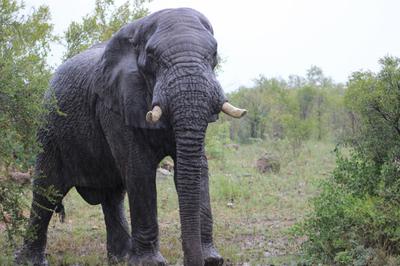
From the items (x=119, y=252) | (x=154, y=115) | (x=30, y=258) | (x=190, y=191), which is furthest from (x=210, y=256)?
(x=30, y=258)

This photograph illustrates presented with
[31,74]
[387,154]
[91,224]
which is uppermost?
[31,74]

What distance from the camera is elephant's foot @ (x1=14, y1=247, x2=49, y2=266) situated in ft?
23.3

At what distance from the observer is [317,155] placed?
21.9 metres

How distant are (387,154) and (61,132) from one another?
336 centimetres

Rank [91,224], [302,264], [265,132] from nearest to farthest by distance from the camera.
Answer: [302,264], [91,224], [265,132]

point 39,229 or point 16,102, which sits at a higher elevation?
point 16,102

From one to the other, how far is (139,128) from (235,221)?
4.83m

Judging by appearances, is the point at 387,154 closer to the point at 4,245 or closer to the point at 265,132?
the point at 4,245

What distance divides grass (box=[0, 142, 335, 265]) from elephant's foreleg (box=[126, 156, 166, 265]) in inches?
51.3

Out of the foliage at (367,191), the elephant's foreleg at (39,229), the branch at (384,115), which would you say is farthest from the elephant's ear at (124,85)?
the branch at (384,115)

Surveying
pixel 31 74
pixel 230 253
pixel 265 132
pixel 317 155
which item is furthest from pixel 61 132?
pixel 265 132

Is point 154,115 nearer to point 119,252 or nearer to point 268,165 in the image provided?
point 119,252

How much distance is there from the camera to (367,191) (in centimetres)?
715

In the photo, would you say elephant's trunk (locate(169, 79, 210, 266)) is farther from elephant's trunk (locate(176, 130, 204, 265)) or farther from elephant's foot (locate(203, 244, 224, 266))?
elephant's foot (locate(203, 244, 224, 266))
